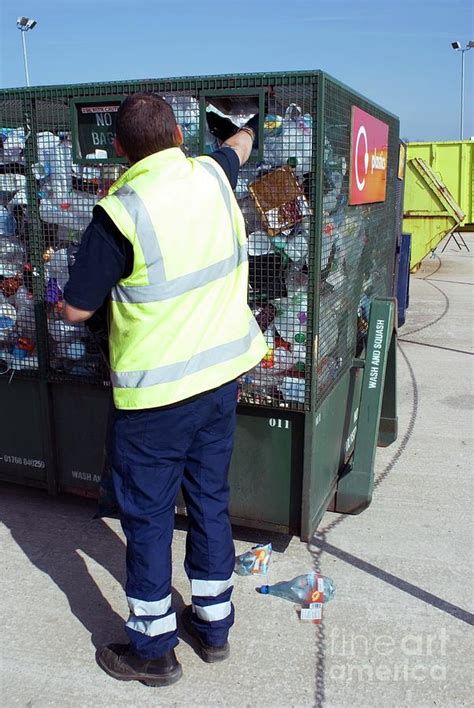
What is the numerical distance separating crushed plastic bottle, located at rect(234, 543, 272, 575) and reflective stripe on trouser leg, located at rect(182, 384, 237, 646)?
58cm

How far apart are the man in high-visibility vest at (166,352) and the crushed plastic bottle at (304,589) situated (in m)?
0.44

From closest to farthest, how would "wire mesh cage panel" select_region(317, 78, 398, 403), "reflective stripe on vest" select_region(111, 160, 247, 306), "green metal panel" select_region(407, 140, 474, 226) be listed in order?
"reflective stripe on vest" select_region(111, 160, 247, 306) → "wire mesh cage panel" select_region(317, 78, 398, 403) → "green metal panel" select_region(407, 140, 474, 226)

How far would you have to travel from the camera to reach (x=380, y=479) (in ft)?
15.2

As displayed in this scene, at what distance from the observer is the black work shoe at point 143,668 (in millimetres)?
2730

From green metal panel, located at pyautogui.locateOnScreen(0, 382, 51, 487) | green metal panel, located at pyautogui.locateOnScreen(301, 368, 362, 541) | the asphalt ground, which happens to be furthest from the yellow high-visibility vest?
green metal panel, located at pyautogui.locateOnScreen(0, 382, 51, 487)

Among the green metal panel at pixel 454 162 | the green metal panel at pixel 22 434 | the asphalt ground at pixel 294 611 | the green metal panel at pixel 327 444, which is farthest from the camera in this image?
the green metal panel at pixel 454 162

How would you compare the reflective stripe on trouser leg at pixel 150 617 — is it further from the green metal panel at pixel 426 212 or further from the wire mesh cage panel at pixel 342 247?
the green metal panel at pixel 426 212

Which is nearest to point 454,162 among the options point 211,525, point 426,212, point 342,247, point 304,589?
point 426,212

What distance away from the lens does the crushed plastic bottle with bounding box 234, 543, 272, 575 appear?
3486 millimetres

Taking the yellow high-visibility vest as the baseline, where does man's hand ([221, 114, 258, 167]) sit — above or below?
above

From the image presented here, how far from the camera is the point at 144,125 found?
244cm

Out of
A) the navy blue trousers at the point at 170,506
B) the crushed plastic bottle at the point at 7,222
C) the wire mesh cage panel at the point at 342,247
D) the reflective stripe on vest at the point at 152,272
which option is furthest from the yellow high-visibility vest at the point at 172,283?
the crushed plastic bottle at the point at 7,222

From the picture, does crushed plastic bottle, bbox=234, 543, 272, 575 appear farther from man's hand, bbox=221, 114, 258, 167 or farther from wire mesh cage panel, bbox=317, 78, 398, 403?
man's hand, bbox=221, 114, 258, 167

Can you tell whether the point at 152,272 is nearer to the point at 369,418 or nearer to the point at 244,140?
the point at 244,140
